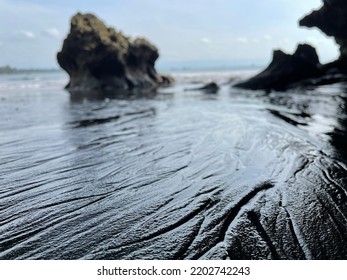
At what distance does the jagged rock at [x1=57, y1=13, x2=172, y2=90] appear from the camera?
5262 centimetres

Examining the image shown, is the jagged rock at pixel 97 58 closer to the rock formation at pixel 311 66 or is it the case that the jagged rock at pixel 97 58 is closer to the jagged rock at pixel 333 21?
the rock formation at pixel 311 66

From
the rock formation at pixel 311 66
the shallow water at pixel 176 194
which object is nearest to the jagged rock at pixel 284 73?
the rock formation at pixel 311 66

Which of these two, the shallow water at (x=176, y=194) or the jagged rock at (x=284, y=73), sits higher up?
the jagged rock at (x=284, y=73)

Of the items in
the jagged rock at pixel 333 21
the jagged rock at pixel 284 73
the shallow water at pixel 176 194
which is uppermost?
the jagged rock at pixel 333 21

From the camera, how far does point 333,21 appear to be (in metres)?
38.3

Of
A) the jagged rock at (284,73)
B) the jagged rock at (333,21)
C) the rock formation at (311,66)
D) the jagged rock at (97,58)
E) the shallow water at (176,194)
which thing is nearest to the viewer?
the shallow water at (176,194)

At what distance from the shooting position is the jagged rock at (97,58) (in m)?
52.6

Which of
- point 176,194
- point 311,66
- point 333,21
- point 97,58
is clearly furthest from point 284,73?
point 176,194

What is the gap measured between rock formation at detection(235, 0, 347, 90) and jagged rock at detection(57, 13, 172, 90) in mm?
21632

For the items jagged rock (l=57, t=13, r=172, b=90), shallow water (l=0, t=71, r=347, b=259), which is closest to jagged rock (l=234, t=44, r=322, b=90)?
jagged rock (l=57, t=13, r=172, b=90)

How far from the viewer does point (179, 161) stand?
9.08 meters

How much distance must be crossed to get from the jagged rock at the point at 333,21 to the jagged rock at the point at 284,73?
12.9 feet

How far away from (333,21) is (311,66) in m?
5.87
